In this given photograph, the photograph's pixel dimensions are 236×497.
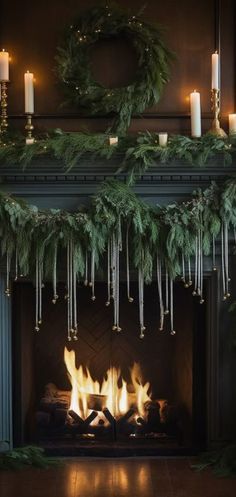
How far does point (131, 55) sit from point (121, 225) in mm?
916

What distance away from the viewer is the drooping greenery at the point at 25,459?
368 centimetres

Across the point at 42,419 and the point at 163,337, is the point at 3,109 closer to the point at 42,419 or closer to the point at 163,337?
the point at 163,337

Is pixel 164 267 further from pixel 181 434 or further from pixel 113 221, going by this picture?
pixel 181 434

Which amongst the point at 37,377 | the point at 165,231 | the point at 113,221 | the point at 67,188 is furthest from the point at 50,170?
the point at 37,377

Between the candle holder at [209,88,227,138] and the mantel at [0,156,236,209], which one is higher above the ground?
the candle holder at [209,88,227,138]

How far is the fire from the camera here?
13.1 feet

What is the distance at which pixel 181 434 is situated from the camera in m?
3.97

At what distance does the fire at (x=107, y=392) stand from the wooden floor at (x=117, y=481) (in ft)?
0.94

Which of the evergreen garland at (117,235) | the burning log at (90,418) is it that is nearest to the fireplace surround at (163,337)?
the evergreen garland at (117,235)

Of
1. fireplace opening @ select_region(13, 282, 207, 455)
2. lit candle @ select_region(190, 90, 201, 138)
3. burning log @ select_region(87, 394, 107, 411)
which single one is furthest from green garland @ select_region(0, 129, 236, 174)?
burning log @ select_region(87, 394, 107, 411)

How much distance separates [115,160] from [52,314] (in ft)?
3.08

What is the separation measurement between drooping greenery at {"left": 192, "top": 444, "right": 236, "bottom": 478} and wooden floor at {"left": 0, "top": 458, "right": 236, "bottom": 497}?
0.05 m

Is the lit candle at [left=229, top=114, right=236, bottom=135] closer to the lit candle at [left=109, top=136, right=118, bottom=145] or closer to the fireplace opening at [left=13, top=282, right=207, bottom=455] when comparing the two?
the lit candle at [left=109, top=136, right=118, bottom=145]

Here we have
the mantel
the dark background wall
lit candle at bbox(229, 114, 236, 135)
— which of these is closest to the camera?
the mantel
